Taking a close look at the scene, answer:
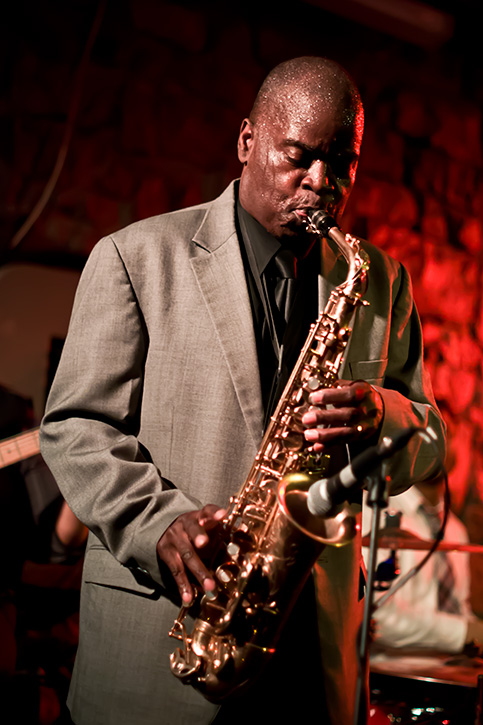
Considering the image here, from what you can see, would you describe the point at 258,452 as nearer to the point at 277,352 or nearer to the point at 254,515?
the point at 254,515

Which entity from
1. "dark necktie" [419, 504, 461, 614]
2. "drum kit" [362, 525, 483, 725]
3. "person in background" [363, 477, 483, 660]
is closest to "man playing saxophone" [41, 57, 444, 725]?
"drum kit" [362, 525, 483, 725]

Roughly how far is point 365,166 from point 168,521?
108 inches

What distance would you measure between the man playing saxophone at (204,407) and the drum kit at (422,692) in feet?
2.46

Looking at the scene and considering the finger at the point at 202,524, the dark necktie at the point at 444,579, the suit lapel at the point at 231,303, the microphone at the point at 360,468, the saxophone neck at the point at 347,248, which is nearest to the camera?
the microphone at the point at 360,468

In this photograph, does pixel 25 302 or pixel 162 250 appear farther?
pixel 25 302

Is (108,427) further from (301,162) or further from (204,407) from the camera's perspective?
(301,162)

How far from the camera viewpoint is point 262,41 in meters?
3.31

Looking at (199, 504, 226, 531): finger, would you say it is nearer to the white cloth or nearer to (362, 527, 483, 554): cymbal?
(362, 527, 483, 554): cymbal

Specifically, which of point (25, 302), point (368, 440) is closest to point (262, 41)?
point (25, 302)

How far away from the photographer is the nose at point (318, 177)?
1.60 m

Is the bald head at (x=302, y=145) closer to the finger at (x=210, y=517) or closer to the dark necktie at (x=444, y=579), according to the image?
the finger at (x=210, y=517)

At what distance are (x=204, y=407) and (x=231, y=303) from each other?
24 centimetres

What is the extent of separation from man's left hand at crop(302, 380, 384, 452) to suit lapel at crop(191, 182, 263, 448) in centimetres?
15

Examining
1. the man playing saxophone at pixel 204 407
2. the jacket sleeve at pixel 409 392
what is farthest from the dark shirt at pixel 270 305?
the jacket sleeve at pixel 409 392
